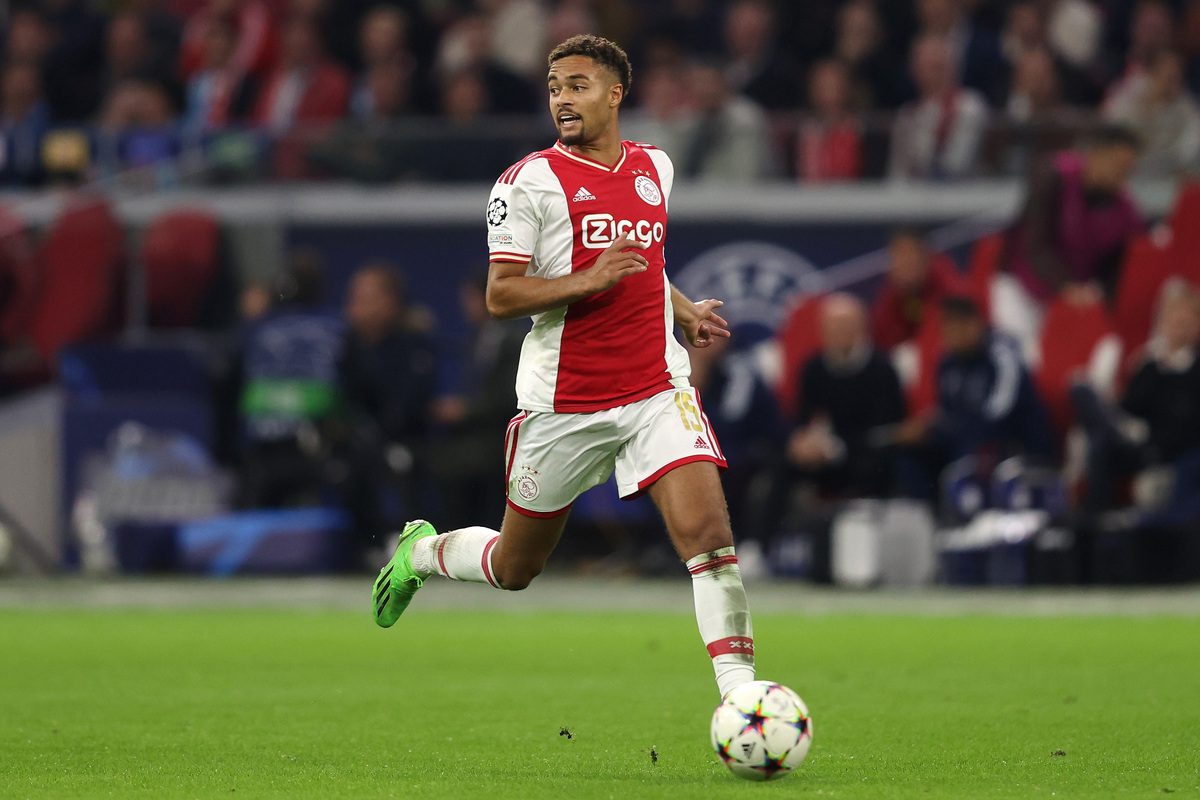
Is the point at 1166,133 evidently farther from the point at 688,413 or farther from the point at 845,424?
the point at 688,413

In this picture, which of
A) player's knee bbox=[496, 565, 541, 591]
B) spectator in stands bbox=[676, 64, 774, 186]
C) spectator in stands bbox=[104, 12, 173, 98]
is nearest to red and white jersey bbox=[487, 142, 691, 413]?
player's knee bbox=[496, 565, 541, 591]

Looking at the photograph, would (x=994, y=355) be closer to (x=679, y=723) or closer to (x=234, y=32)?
(x=679, y=723)

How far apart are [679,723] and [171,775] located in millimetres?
2154

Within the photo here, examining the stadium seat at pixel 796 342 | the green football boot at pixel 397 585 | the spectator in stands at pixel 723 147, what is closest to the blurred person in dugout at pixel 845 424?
Answer: the stadium seat at pixel 796 342

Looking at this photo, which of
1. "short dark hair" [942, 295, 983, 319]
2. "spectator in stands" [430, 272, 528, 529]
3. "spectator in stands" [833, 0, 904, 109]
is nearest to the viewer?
"short dark hair" [942, 295, 983, 319]

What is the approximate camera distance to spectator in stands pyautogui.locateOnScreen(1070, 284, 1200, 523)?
13.6 metres

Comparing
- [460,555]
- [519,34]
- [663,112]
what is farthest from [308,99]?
[460,555]

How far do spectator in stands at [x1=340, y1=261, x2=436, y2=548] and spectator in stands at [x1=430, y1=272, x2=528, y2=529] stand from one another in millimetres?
230

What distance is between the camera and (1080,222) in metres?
15.3

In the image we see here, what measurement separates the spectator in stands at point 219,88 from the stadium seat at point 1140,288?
29.2ft

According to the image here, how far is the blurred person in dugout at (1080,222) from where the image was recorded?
15281 millimetres

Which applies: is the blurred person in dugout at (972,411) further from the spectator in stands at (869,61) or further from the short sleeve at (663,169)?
the short sleeve at (663,169)

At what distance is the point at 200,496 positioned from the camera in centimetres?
1567

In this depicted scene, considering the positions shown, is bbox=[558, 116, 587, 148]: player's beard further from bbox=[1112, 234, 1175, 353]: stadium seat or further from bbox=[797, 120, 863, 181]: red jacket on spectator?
bbox=[797, 120, 863, 181]: red jacket on spectator
